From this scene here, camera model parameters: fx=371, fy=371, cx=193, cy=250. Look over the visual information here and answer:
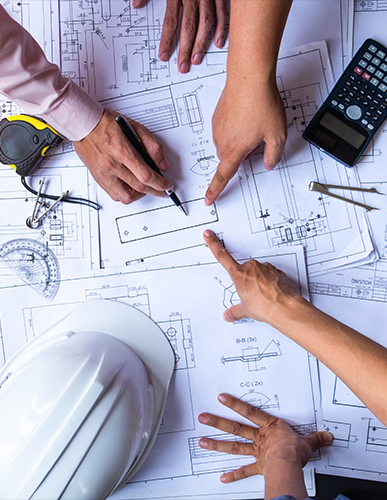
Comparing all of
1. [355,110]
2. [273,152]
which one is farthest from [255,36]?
[355,110]

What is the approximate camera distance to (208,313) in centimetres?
81

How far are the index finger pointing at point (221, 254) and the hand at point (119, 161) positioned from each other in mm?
137

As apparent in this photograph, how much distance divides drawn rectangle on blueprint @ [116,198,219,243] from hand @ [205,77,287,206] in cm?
5

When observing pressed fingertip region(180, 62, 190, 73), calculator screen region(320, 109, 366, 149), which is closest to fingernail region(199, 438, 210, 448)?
calculator screen region(320, 109, 366, 149)

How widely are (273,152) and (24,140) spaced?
532 mm

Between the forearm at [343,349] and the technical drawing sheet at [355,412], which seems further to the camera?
the technical drawing sheet at [355,412]

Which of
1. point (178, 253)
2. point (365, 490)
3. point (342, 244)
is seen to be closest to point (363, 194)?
point (342, 244)

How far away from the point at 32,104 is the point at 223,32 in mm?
444

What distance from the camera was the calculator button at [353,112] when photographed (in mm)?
804

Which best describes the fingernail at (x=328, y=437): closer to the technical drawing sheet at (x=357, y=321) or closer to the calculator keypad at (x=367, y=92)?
the technical drawing sheet at (x=357, y=321)

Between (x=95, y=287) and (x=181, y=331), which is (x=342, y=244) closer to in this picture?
(x=181, y=331)

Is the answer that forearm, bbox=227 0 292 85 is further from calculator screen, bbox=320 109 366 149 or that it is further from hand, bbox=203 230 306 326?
hand, bbox=203 230 306 326

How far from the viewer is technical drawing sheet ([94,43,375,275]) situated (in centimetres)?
81

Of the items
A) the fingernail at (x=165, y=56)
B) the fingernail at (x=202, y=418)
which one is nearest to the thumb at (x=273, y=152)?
the fingernail at (x=165, y=56)
